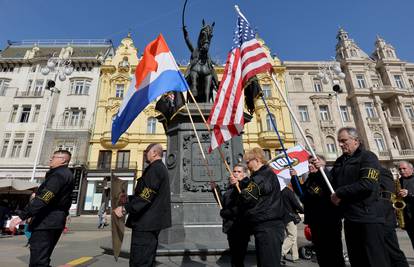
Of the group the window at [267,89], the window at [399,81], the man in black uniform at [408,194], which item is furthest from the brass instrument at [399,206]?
the window at [399,81]

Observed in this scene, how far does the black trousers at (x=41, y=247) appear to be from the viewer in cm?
294

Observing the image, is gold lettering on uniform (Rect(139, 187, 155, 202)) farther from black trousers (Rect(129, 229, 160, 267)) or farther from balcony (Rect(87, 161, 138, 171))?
balcony (Rect(87, 161, 138, 171))

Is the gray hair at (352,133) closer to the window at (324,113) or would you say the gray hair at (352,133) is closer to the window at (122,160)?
the window at (122,160)

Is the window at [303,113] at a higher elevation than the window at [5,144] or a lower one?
higher

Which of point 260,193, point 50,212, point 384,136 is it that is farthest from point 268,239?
point 384,136

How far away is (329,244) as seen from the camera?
3.24m

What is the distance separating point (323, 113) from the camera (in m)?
30.9

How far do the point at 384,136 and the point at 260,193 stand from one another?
33.1m

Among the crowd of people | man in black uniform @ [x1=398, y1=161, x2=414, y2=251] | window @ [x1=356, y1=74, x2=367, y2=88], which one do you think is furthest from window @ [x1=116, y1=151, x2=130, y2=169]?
window @ [x1=356, y1=74, x2=367, y2=88]

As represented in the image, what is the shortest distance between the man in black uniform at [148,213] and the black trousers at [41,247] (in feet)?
3.17

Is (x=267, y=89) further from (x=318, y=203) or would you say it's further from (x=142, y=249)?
(x=142, y=249)

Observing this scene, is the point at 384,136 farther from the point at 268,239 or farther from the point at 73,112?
the point at 73,112

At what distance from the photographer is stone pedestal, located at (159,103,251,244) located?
5180 mm

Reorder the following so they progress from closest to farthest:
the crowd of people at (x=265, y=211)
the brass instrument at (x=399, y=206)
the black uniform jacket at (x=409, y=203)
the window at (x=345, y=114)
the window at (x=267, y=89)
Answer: the crowd of people at (x=265, y=211), the black uniform jacket at (x=409, y=203), the brass instrument at (x=399, y=206), the window at (x=345, y=114), the window at (x=267, y=89)
